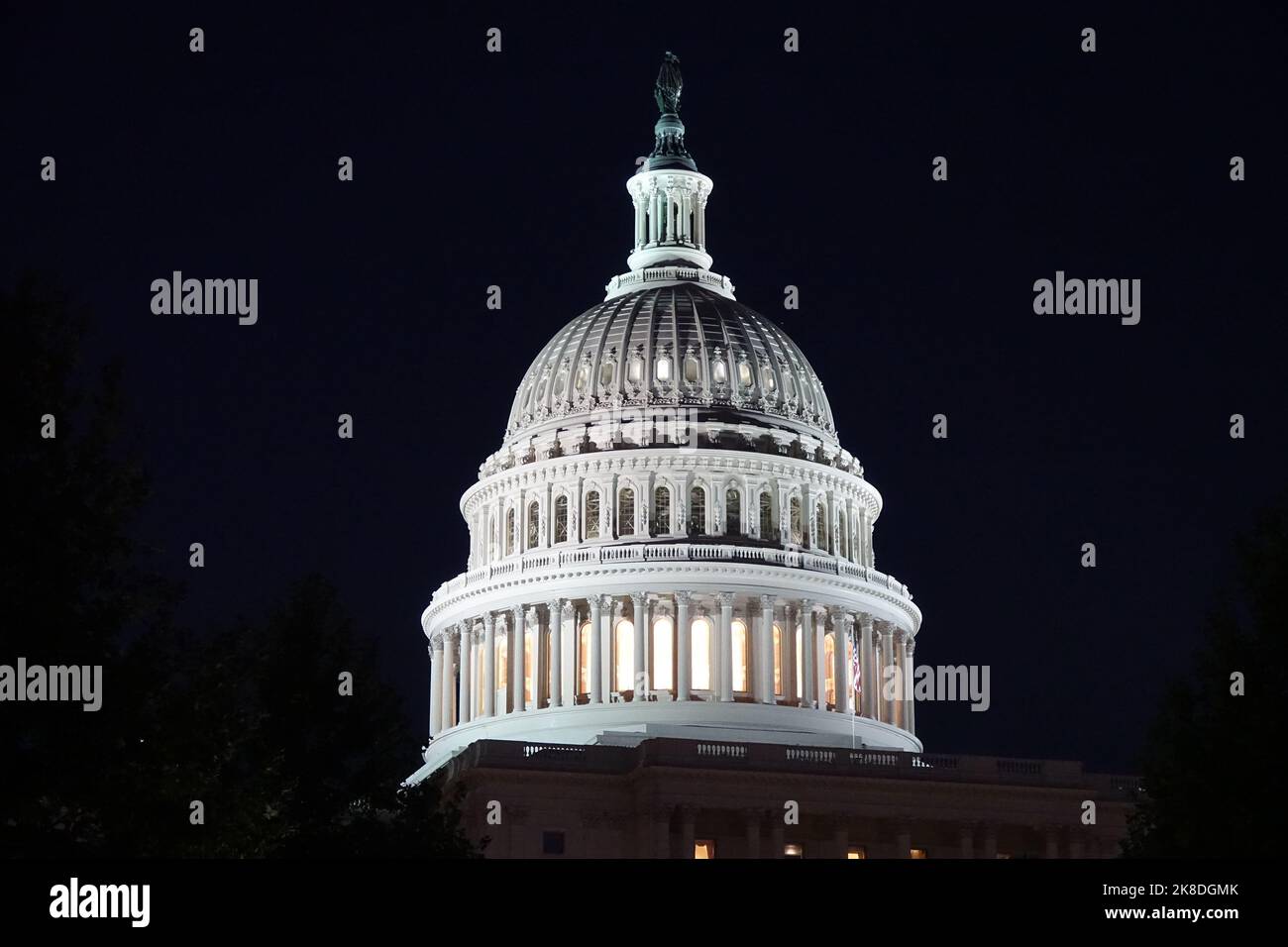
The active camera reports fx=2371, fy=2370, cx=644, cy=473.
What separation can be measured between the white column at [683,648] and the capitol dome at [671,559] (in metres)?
0.13

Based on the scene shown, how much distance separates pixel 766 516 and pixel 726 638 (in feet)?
30.8

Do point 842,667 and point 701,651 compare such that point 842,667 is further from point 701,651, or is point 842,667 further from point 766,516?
point 766,516

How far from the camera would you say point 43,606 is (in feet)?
135

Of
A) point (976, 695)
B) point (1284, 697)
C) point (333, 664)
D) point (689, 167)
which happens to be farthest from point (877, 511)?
point (1284, 697)

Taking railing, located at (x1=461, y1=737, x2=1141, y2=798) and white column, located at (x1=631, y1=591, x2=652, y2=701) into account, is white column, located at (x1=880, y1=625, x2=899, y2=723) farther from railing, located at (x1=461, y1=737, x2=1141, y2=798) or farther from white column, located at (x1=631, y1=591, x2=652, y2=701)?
railing, located at (x1=461, y1=737, x2=1141, y2=798)

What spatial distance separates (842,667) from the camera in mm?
125438

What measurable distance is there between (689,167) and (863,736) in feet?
130

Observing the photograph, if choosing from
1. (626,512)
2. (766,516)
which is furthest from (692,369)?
(626,512)

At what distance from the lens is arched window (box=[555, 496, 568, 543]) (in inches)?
5103

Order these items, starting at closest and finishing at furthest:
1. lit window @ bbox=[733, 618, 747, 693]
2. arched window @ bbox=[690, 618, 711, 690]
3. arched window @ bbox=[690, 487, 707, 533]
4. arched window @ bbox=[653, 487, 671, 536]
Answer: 1. arched window @ bbox=[690, 618, 711, 690]
2. lit window @ bbox=[733, 618, 747, 693]
3. arched window @ bbox=[653, 487, 671, 536]
4. arched window @ bbox=[690, 487, 707, 533]

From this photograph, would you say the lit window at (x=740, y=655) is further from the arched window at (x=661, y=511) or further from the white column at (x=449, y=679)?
the white column at (x=449, y=679)

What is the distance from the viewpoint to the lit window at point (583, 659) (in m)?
124

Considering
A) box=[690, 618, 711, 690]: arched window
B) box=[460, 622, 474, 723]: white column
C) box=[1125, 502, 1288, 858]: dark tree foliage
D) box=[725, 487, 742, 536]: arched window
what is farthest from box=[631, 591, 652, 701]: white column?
box=[1125, 502, 1288, 858]: dark tree foliage

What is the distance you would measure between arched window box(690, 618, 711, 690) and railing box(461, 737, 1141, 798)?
17170mm
